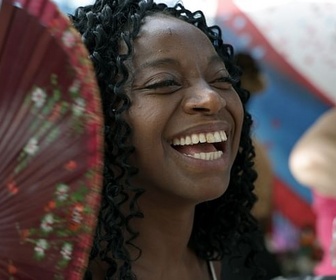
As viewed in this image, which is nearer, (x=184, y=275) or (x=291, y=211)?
(x=184, y=275)

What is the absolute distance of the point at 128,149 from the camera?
1598 millimetres

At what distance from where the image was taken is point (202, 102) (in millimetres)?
1601

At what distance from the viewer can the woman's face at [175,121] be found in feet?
5.24

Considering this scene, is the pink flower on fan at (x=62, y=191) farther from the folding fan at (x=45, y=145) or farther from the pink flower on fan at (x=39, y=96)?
the pink flower on fan at (x=39, y=96)

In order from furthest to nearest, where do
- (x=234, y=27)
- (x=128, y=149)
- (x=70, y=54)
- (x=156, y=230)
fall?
(x=234, y=27), (x=156, y=230), (x=128, y=149), (x=70, y=54)

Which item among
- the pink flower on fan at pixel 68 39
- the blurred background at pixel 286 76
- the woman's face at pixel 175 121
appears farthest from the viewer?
the blurred background at pixel 286 76

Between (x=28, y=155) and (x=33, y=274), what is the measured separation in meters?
0.19

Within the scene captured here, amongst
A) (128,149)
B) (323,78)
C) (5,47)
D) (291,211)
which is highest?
(5,47)

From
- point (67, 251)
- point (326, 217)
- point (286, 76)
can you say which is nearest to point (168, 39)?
point (67, 251)

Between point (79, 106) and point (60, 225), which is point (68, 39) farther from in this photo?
point (60, 225)

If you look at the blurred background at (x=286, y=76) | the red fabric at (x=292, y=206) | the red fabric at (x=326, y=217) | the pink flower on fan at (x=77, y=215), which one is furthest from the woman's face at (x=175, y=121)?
the red fabric at (x=292, y=206)

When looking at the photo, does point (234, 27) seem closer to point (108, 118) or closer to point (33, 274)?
point (108, 118)

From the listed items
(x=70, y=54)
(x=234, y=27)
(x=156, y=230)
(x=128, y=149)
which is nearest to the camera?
(x=70, y=54)

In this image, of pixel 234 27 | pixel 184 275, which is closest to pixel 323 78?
pixel 234 27
